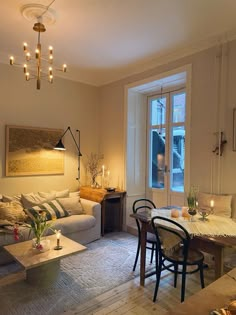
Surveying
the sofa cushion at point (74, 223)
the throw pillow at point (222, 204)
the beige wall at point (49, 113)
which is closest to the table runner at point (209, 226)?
the throw pillow at point (222, 204)

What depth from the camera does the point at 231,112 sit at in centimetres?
313

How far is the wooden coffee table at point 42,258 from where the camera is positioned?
2.44 meters

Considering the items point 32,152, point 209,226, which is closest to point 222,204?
point 209,226

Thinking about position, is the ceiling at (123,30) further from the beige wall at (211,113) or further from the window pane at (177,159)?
the window pane at (177,159)

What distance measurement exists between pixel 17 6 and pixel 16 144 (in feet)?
6.96

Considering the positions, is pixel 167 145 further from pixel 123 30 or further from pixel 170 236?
pixel 170 236

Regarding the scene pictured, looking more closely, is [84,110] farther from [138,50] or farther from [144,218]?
[144,218]

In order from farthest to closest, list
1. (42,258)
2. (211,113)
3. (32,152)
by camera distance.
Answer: (32,152)
(211,113)
(42,258)

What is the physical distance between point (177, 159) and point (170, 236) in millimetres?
2219

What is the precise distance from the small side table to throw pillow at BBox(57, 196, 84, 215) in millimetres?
347

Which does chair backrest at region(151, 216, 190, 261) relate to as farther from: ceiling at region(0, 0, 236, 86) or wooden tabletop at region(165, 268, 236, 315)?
ceiling at region(0, 0, 236, 86)

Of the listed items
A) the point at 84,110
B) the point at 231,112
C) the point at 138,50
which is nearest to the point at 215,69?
the point at 231,112

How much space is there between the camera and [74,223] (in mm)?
3680

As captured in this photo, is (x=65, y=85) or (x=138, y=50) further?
(x=65, y=85)
